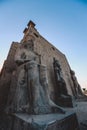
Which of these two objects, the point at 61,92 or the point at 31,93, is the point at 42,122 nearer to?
the point at 31,93

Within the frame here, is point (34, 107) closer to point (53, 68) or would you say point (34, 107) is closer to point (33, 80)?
point (33, 80)

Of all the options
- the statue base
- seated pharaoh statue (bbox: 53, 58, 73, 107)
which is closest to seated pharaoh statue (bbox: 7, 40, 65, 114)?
the statue base

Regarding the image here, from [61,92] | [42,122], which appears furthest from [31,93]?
[61,92]

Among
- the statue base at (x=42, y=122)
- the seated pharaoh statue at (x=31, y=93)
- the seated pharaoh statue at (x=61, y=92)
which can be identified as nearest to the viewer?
the statue base at (x=42, y=122)

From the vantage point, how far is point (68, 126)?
5.70 ft

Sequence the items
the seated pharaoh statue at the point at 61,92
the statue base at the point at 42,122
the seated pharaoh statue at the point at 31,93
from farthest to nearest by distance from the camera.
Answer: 1. the seated pharaoh statue at the point at 61,92
2. the seated pharaoh statue at the point at 31,93
3. the statue base at the point at 42,122

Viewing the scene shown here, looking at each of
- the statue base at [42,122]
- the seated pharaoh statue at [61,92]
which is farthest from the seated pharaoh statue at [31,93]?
the seated pharaoh statue at [61,92]

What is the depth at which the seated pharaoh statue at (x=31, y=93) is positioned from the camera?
1.85m

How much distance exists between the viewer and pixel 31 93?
6.48ft

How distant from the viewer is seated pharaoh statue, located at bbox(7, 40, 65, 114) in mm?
1852

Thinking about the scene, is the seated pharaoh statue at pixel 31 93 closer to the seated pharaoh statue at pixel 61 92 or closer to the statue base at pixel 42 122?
the statue base at pixel 42 122

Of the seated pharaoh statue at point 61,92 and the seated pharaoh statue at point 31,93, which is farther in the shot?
Result: the seated pharaoh statue at point 61,92

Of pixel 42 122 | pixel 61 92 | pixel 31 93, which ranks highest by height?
pixel 61 92

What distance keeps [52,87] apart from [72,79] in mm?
2663
